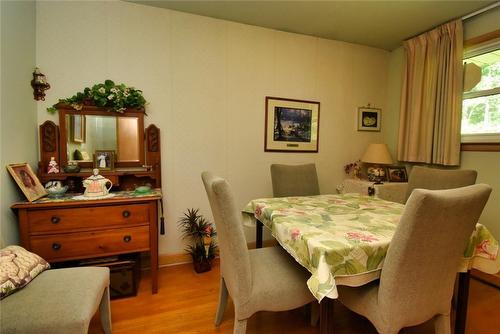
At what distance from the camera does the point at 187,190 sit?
2.49 m

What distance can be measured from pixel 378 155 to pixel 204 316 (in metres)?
2.43

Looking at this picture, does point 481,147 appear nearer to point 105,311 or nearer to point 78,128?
point 105,311

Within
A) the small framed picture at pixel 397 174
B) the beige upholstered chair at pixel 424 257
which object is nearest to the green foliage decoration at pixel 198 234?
the beige upholstered chair at pixel 424 257

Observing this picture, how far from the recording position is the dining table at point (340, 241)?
1.03 metres

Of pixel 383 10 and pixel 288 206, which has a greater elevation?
pixel 383 10

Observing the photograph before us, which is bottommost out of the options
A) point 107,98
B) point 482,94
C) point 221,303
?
point 221,303

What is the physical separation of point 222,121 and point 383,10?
1.80m

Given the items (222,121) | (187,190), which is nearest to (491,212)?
(222,121)

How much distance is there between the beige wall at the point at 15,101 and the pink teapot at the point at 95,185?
420mm

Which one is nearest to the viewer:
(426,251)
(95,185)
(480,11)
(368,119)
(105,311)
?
(426,251)

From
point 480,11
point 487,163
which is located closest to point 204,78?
point 480,11

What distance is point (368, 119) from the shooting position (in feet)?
10.6

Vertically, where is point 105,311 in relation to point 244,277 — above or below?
below

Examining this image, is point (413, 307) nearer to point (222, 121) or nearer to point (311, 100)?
point (222, 121)
